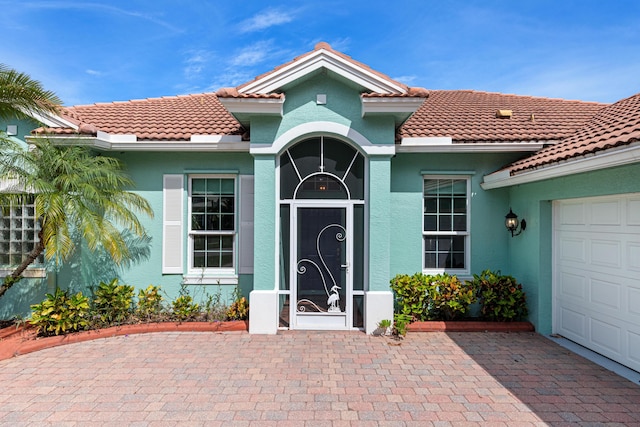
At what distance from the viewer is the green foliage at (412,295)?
7.69 metres

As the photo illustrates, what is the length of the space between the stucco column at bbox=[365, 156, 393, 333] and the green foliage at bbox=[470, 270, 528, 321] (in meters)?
2.22

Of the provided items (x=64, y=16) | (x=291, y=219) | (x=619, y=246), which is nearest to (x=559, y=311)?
(x=619, y=246)

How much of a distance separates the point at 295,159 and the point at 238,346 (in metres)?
4.17

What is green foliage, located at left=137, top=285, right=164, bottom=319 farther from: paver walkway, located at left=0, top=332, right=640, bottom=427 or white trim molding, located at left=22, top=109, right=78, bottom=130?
white trim molding, located at left=22, top=109, right=78, bottom=130

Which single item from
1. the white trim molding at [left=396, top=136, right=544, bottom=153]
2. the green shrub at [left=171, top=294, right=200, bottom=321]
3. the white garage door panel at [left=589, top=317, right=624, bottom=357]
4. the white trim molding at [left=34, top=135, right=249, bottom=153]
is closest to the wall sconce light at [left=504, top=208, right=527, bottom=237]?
the white trim molding at [left=396, top=136, right=544, bottom=153]

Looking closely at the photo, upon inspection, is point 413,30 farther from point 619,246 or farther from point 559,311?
point 559,311

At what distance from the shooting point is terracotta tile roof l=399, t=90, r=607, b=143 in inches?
328

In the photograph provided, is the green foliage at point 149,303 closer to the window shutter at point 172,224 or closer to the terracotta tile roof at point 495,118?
the window shutter at point 172,224

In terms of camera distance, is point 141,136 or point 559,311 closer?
point 559,311

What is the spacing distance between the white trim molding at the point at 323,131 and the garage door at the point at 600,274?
13.1 feet

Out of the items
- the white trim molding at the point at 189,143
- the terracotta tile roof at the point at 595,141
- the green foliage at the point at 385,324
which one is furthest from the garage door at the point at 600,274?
the white trim molding at the point at 189,143

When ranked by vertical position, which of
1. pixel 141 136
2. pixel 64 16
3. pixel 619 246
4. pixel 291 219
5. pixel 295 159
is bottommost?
pixel 619 246

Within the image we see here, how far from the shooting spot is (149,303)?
25.8ft

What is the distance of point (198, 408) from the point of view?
4.57m
